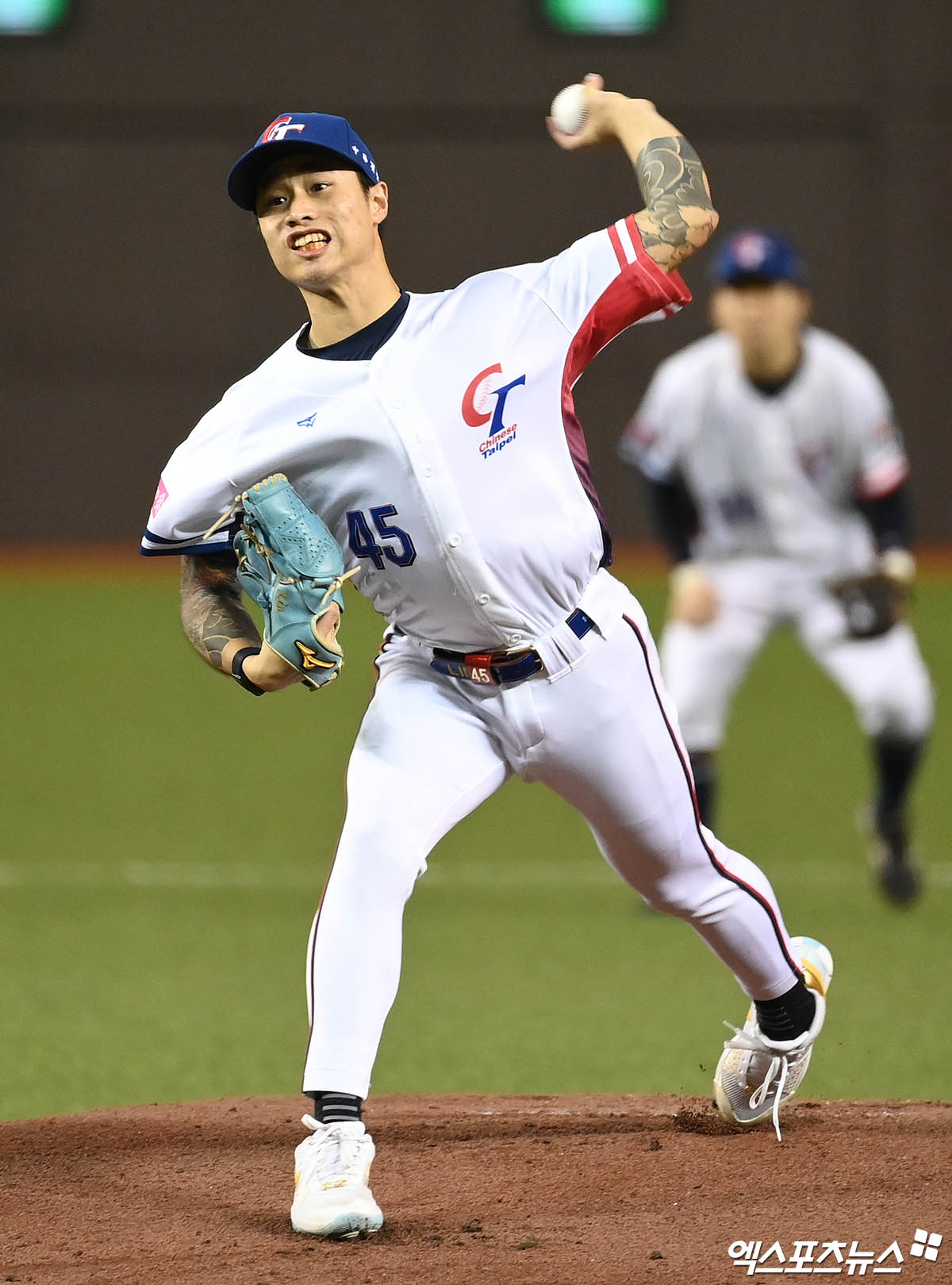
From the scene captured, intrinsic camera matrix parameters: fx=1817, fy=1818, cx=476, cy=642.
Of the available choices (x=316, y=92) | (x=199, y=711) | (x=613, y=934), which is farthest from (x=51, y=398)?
(x=613, y=934)

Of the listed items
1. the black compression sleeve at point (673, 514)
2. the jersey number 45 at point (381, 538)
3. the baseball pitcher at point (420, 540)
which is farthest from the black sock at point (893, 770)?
the jersey number 45 at point (381, 538)

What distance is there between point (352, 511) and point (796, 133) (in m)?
13.3

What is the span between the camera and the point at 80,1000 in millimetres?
5539

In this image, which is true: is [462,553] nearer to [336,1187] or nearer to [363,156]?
[363,156]

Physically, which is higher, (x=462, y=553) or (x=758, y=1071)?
(x=462, y=553)

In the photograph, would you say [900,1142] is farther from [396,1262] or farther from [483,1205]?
[396,1262]

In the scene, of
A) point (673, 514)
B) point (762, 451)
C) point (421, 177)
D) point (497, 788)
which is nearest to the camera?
point (497, 788)

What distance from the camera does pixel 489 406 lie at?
3395 mm

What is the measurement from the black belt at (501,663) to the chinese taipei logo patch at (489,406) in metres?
0.38

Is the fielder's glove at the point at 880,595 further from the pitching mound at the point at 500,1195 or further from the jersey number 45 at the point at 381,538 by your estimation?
the jersey number 45 at the point at 381,538

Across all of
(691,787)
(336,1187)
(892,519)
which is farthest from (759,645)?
(336,1187)

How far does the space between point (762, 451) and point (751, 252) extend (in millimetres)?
787

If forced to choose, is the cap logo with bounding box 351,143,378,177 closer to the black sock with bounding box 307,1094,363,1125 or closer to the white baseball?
the white baseball

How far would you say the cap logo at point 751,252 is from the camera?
6.96 metres
